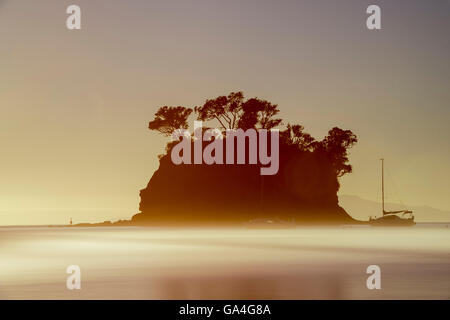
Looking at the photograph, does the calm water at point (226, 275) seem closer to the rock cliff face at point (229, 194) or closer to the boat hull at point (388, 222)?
the boat hull at point (388, 222)

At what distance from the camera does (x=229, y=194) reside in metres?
92.5

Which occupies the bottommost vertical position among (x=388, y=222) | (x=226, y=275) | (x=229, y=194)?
(x=388, y=222)

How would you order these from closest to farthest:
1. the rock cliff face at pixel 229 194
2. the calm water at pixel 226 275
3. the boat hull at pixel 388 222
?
the calm water at pixel 226 275, the boat hull at pixel 388 222, the rock cliff face at pixel 229 194

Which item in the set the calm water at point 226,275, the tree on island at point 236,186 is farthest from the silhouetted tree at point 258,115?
the calm water at point 226,275

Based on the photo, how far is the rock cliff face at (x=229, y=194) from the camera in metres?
92.2

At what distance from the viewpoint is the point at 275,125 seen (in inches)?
3642

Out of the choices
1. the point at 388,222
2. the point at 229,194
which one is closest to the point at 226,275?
the point at 229,194

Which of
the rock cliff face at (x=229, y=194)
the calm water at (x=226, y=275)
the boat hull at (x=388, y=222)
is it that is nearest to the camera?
the calm water at (x=226, y=275)

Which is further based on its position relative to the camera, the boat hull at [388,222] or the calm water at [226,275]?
the boat hull at [388,222]

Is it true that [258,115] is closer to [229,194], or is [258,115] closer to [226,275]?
[229,194]

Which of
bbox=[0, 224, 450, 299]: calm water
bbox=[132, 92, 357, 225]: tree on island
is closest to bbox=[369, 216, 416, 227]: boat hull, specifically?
bbox=[132, 92, 357, 225]: tree on island

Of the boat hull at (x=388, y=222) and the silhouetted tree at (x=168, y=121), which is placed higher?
the silhouetted tree at (x=168, y=121)
